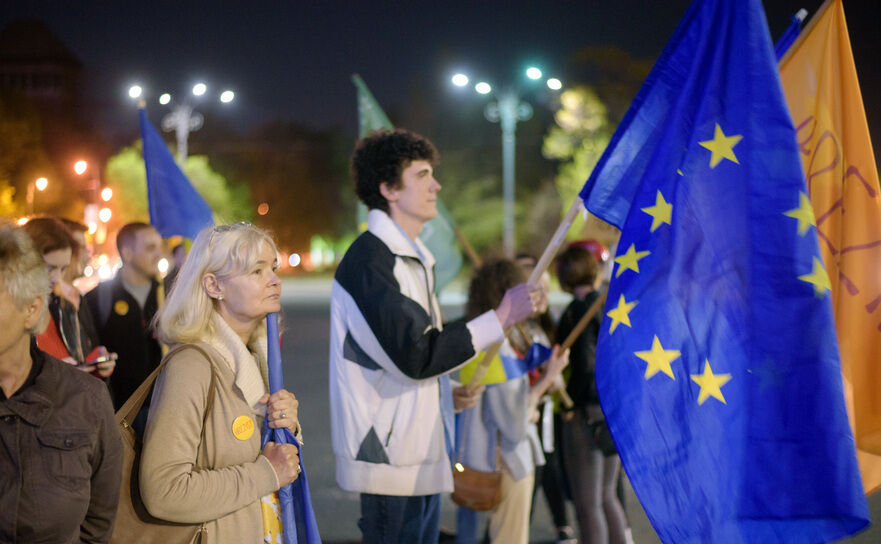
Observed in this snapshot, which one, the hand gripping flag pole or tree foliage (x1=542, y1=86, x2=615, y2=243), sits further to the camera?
tree foliage (x1=542, y1=86, x2=615, y2=243)

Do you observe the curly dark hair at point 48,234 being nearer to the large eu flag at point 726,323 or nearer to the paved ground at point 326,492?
the paved ground at point 326,492

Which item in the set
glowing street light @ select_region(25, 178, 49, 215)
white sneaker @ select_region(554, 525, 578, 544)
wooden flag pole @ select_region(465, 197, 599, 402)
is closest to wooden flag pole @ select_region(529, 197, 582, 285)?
wooden flag pole @ select_region(465, 197, 599, 402)

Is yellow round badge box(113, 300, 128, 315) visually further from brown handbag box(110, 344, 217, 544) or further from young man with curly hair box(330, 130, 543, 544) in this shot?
brown handbag box(110, 344, 217, 544)

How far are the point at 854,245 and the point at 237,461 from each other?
2403 millimetres

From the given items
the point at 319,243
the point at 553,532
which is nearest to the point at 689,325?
the point at 553,532

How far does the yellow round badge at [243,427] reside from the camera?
2.53 m

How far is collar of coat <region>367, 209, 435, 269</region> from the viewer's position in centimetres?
359

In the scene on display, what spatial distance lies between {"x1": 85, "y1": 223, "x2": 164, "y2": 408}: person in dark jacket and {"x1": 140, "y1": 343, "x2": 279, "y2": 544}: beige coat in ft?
9.99

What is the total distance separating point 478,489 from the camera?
4.57m

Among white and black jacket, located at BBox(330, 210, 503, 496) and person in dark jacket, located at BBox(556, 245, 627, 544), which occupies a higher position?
white and black jacket, located at BBox(330, 210, 503, 496)

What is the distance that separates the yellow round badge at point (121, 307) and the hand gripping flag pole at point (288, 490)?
122 inches

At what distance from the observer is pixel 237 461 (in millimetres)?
2533

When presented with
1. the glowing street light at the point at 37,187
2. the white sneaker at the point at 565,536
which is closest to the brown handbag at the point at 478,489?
the white sneaker at the point at 565,536

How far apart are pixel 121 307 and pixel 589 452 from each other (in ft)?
9.95
